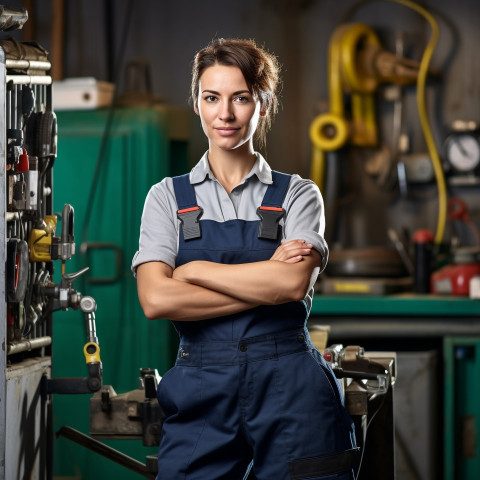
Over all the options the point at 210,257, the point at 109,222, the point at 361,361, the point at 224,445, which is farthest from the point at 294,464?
the point at 109,222

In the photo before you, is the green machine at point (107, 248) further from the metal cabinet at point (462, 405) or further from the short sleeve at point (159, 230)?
the short sleeve at point (159, 230)

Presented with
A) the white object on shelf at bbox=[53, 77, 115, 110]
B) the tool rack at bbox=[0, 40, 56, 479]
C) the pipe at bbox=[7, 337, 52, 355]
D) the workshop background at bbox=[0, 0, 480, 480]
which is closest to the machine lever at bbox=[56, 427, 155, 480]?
the tool rack at bbox=[0, 40, 56, 479]

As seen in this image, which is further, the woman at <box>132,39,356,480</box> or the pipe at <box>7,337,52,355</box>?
the pipe at <box>7,337,52,355</box>

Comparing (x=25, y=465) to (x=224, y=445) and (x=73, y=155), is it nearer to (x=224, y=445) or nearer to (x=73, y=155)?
(x=224, y=445)

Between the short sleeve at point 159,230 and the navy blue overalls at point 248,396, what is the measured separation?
4 cm

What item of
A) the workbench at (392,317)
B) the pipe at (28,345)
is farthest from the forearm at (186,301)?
the workbench at (392,317)

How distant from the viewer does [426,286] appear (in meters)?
3.62

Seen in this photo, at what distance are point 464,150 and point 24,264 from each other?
8.16 feet

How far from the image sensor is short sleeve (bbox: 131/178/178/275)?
1.71 m

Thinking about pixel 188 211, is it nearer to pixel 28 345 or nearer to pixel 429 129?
pixel 28 345

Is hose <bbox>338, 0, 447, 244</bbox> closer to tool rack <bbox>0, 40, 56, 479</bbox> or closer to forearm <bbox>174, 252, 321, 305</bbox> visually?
tool rack <bbox>0, 40, 56, 479</bbox>

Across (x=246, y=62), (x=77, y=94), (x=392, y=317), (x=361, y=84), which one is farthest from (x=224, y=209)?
(x=361, y=84)

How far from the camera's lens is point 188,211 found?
5.59ft

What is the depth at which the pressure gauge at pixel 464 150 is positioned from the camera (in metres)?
3.87
